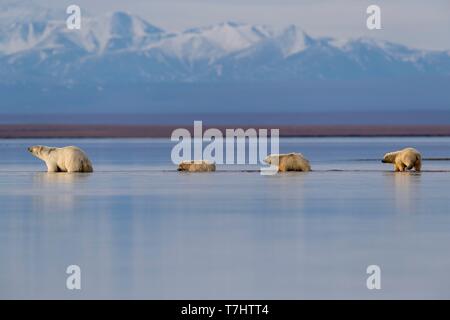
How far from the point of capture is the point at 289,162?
950 inches

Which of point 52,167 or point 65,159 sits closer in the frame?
point 65,159

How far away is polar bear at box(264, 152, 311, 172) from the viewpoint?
24078mm

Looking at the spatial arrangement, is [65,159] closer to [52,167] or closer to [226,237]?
[52,167]

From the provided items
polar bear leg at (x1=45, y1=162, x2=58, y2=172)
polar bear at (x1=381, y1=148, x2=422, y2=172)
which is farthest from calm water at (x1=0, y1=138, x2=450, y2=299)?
polar bear leg at (x1=45, y1=162, x2=58, y2=172)

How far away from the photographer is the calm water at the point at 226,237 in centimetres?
1063

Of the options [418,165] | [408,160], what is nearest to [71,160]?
[408,160]

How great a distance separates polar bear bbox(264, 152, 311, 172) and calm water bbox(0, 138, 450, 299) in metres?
2.04

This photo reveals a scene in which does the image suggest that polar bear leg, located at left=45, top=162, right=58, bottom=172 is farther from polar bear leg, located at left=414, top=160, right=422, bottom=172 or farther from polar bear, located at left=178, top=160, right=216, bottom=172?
polar bear leg, located at left=414, top=160, right=422, bottom=172

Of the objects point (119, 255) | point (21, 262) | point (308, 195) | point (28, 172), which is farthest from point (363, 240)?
point (28, 172)

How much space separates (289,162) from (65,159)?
13.8ft

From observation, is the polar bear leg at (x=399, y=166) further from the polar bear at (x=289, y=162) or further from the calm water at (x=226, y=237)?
the calm water at (x=226, y=237)

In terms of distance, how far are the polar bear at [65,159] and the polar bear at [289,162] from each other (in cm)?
350
